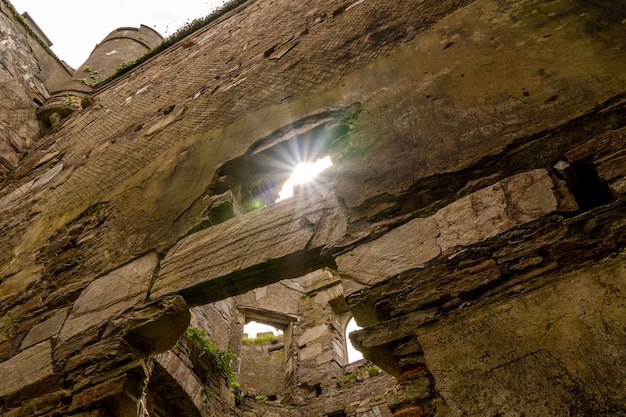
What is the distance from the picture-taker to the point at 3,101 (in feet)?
17.5

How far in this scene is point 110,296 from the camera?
7.89 feet

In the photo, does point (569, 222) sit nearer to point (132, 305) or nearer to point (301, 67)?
point (132, 305)

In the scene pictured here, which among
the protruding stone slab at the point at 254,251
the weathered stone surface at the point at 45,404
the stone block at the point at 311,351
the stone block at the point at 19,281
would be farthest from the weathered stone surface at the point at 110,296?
the stone block at the point at 311,351

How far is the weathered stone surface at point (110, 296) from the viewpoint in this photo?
2297mm

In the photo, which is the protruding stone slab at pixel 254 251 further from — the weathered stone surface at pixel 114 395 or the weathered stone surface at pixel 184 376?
the weathered stone surface at pixel 184 376

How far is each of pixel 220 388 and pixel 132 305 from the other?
8.70 feet

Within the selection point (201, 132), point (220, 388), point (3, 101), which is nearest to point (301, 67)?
point (201, 132)

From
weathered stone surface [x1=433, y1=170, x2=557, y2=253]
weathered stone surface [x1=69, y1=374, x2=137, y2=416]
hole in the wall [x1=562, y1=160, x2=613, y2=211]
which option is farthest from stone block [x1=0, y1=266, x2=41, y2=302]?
hole in the wall [x1=562, y1=160, x2=613, y2=211]

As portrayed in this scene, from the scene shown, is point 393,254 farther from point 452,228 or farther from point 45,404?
point 45,404

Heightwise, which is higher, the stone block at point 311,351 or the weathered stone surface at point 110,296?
the stone block at point 311,351

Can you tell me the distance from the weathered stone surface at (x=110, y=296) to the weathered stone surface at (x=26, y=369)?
12 centimetres

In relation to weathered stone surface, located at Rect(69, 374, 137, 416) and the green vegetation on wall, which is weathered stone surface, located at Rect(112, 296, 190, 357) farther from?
the green vegetation on wall

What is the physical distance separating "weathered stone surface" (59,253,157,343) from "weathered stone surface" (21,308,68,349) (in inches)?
2.4

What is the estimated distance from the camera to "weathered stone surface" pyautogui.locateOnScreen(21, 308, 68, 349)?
7.89ft
